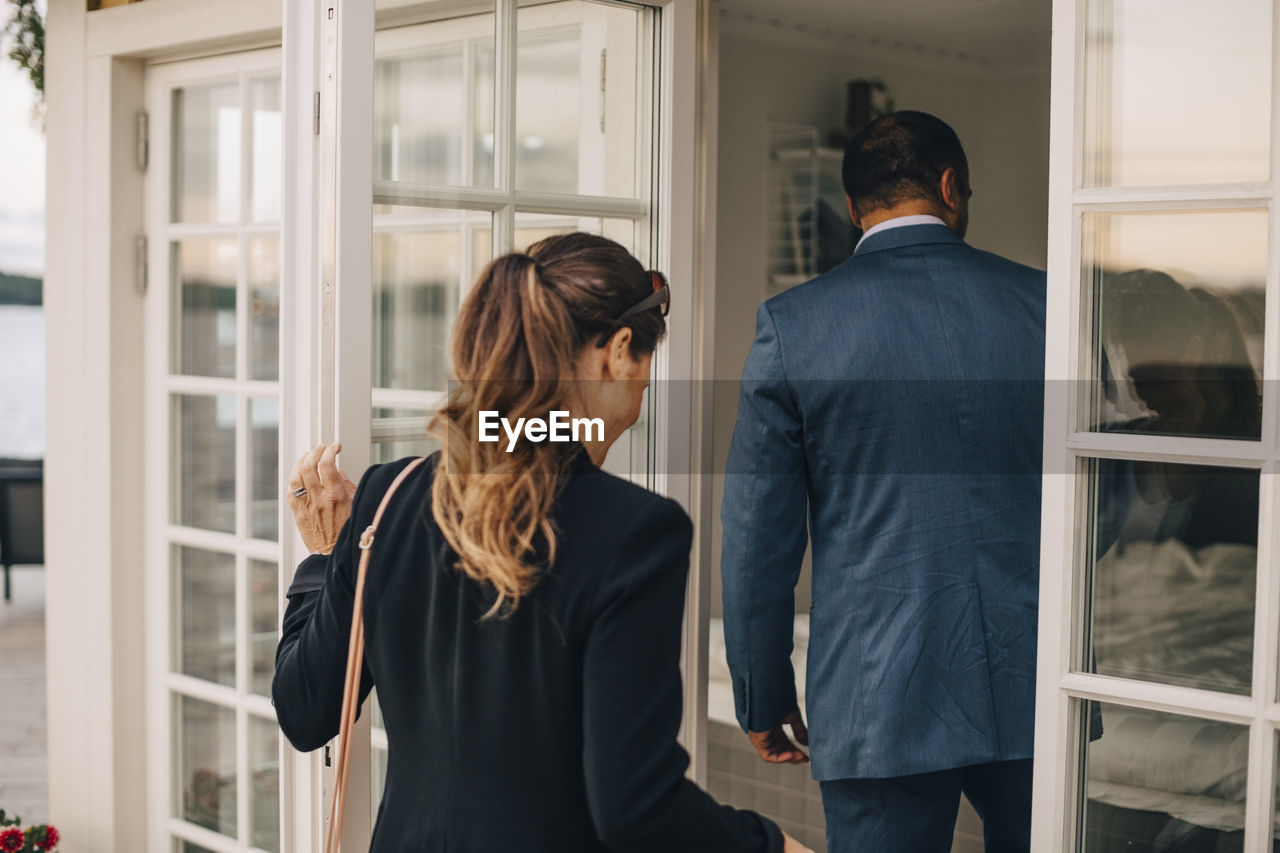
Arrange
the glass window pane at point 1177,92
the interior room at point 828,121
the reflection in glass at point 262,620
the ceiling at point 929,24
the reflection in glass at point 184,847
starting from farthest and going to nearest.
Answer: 1. the interior room at point 828,121
2. the ceiling at point 929,24
3. the reflection in glass at point 184,847
4. the reflection in glass at point 262,620
5. the glass window pane at point 1177,92

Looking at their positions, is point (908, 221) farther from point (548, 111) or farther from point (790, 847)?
point (790, 847)

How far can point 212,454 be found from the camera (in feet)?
10.1

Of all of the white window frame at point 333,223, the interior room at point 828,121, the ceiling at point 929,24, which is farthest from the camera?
the interior room at point 828,121

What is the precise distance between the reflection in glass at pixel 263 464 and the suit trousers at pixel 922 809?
64.5 inches

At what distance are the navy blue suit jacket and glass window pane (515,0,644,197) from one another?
47 cm

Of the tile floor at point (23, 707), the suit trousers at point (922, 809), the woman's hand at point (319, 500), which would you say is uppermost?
the woman's hand at point (319, 500)

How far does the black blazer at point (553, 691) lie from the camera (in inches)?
43.3

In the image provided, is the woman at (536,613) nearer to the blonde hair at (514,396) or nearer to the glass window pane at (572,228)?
the blonde hair at (514,396)

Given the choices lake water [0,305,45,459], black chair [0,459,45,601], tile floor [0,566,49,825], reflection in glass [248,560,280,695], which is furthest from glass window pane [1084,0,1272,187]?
lake water [0,305,45,459]

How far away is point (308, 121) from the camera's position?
1.83 meters

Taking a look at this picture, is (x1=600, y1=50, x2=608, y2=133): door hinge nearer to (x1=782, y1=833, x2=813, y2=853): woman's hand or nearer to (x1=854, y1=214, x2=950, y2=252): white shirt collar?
(x1=854, y1=214, x2=950, y2=252): white shirt collar

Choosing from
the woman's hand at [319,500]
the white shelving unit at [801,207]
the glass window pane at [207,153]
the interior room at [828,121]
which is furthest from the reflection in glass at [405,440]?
the white shelving unit at [801,207]

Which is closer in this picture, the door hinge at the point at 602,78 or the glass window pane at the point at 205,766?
the door hinge at the point at 602,78

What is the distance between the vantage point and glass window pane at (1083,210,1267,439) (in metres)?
1.56
